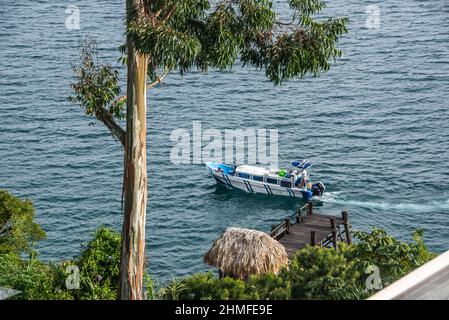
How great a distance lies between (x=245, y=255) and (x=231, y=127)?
5168cm

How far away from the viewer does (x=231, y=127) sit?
262 feet

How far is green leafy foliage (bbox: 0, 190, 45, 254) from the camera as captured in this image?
31.8m

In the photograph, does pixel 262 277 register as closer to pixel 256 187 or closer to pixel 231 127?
pixel 256 187

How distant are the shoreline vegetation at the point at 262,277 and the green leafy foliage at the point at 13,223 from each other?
6814 mm

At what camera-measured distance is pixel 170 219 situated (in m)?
63.1

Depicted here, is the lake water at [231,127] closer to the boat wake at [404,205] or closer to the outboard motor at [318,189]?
the boat wake at [404,205]

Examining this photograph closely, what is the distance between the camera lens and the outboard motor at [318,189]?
6819cm

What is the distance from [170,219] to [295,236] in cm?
2424

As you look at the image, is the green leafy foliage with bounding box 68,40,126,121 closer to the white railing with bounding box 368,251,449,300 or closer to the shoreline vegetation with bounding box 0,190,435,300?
the shoreline vegetation with bounding box 0,190,435,300

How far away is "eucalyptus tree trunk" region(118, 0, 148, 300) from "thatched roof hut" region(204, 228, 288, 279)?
1040 centimetres

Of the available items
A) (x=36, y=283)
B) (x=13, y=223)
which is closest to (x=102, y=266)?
(x=36, y=283)

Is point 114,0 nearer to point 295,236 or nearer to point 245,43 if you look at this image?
point 295,236
